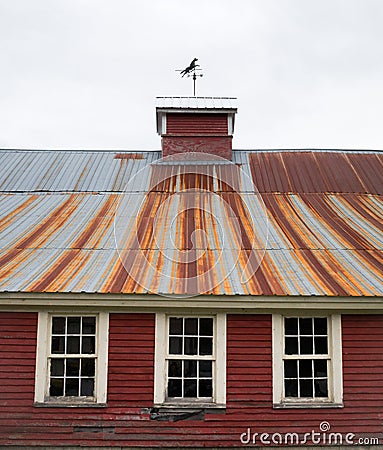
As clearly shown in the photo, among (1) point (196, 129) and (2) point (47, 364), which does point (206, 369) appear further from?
(1) point (196, 129)

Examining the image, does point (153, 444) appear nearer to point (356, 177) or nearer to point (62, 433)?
point (62, 433)

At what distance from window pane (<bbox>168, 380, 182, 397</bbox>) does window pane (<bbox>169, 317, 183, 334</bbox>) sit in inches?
33.4

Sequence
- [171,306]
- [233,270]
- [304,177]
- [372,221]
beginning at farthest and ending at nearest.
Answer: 1. [304,177]
2. [372,221]
3. [233,270]
4. [171,306]

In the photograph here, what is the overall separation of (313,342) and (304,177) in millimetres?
6427

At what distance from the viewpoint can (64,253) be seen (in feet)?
33.3

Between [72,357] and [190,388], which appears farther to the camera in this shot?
[190,388]

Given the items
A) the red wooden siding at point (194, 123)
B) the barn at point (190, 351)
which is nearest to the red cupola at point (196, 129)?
the red wooden siding at point (194, 123)

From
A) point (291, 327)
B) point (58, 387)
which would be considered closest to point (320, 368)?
point (291, 327)

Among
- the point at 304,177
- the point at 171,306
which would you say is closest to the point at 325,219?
the point at 304,177

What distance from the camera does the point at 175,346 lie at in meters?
9.16

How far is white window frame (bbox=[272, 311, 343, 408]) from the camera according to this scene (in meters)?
8.95

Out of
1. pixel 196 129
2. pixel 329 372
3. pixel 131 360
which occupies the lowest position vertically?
pixel 329 372

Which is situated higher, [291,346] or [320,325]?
[320,325]

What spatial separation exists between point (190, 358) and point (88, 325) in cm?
186
